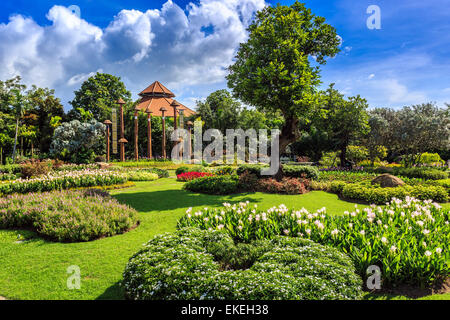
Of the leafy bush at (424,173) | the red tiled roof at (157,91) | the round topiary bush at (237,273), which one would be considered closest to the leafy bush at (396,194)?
the leafy bush at (424,173)

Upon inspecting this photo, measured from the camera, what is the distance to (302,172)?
46.8 feet

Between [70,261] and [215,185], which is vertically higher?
[215,185]

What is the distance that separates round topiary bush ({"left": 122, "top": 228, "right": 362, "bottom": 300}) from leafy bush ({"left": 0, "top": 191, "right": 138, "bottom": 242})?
108 inches

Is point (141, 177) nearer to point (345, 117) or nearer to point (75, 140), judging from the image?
point (75, 140)

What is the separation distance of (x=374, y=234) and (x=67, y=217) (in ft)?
23.3

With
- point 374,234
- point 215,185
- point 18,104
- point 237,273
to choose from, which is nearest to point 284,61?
point 215,185

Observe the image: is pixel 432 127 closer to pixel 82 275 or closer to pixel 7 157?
pixel 82 275

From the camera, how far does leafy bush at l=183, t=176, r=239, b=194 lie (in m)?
12.1

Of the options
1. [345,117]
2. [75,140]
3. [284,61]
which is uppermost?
[284,61]

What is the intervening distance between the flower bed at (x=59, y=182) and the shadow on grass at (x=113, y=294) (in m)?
8.47
